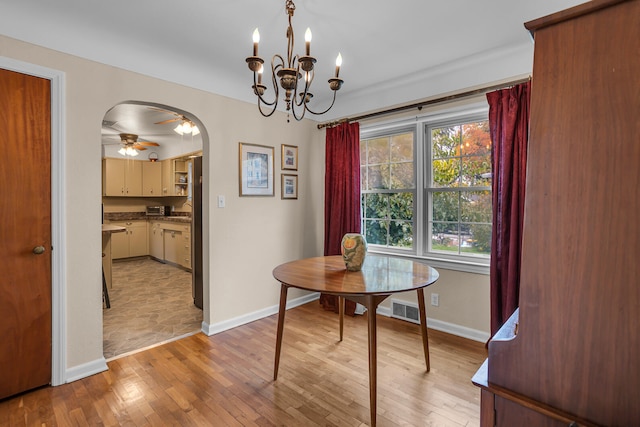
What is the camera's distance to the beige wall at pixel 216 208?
2123 mm

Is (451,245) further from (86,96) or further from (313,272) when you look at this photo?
Answer: (86,96)

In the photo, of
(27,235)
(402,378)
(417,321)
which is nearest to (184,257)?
(27,235)

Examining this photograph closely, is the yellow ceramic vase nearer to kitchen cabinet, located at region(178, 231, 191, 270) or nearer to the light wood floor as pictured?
the light wood floor

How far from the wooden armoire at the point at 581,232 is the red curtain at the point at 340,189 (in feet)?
8.26

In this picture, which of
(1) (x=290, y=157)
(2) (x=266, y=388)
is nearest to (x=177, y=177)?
(1) (x=290, y=157)

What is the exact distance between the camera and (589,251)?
0.76 m

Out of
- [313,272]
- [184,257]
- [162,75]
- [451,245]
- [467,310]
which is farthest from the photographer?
[184,257]

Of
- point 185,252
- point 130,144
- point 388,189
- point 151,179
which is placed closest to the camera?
point 388,189

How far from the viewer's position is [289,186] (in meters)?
3.56

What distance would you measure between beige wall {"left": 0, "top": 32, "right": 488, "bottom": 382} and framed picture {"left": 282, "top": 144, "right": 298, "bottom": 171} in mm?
70

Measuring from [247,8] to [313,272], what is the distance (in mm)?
1702

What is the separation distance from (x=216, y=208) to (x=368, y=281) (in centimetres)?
169

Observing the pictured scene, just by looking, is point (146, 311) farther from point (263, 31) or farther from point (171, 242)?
point (263, 31)

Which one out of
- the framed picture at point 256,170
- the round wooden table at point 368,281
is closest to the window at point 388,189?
the round wooden table at point 368,281
